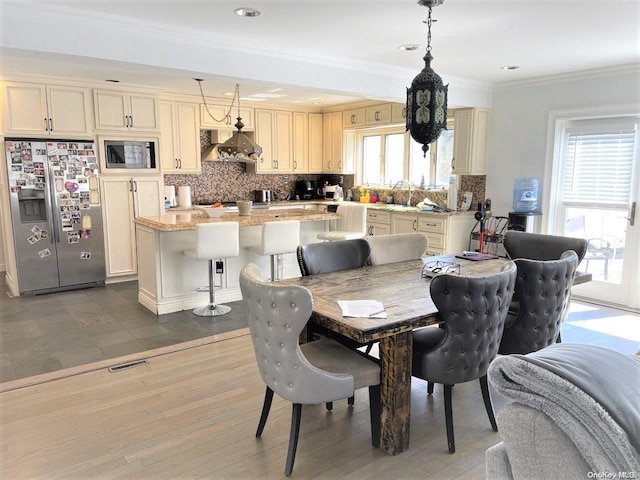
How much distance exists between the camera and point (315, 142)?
809cm

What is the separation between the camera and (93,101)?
549cm

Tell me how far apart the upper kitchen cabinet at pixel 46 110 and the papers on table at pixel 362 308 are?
14.8 feet

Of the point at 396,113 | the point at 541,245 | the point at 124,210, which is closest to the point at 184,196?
the point at 124,210

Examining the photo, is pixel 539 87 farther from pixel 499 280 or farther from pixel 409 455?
pixel 409 455

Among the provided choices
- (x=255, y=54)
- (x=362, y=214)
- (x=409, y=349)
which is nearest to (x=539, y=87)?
(x=362, y=214)

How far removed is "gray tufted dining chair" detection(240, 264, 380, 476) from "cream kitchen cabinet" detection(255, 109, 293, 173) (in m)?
5.36

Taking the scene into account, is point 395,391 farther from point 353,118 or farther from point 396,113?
point 353,118

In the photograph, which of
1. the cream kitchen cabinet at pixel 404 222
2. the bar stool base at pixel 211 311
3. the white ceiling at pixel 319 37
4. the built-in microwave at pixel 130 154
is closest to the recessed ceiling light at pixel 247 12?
the white ceiling at pixel 319 37

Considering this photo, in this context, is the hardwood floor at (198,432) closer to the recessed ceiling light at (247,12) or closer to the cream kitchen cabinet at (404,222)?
the recessed ceiling light at (247,12)

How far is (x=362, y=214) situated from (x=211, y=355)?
7.95 ft

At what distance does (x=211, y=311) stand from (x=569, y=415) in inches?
153

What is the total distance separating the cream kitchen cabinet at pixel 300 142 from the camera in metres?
7.81

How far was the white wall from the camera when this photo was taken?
480cm

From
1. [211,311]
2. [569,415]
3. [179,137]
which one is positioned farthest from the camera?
[179,137]
